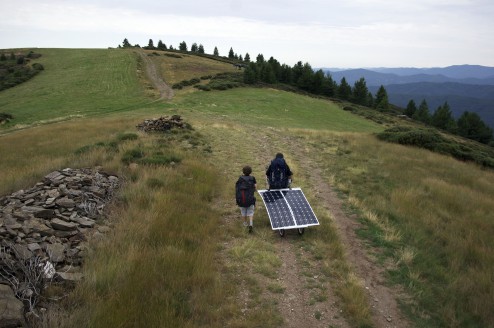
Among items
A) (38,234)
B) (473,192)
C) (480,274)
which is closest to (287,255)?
(480,274)

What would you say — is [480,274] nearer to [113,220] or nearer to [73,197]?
[113,220]

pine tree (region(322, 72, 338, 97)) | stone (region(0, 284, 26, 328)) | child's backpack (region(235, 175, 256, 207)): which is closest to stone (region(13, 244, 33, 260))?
stone (region(0, 284, 26, 328))

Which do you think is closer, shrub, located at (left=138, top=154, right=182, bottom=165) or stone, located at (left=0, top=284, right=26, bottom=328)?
stone, located at (left=0, top=284, right=26, bottom=328)

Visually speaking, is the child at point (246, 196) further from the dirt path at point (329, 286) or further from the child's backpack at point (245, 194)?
the dirt path at point (329, 286)

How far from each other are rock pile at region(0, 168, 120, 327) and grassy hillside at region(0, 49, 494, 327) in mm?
473

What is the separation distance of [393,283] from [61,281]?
6715mm

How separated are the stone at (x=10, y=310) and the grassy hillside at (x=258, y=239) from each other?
16.9 inches

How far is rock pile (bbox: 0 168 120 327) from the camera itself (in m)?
6.14

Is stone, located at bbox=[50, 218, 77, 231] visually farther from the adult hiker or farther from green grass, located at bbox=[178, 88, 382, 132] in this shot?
green grass, located at bbox=[178, 88, 382, 132]

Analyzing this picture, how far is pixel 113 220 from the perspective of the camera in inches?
333

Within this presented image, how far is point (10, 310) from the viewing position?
15.6 feet

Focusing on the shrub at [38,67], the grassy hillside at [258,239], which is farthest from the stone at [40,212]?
the shrub at [38,67]

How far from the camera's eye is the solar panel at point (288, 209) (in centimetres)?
899

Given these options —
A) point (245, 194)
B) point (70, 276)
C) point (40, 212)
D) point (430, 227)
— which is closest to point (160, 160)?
point (245, 194)
